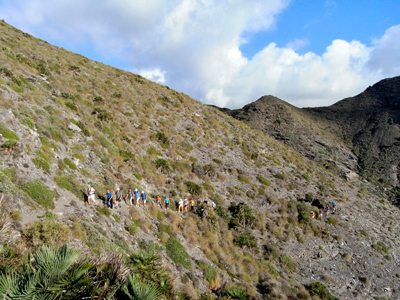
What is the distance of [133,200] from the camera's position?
1716 centimetres

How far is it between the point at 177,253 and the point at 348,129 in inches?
3014

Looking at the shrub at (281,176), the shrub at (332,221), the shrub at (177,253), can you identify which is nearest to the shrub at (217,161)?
the shrub at (281,176)

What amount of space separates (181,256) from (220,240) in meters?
5.15

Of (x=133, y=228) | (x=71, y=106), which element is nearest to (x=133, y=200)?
(x=133, y=228)

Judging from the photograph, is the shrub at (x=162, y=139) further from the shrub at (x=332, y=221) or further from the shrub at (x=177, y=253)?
the shrub at (x=332, y=221)

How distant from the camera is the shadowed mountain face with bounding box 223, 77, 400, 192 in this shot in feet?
180

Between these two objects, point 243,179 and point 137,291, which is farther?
point 243,179

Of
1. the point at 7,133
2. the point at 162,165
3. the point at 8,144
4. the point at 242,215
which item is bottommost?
the point at 242,215

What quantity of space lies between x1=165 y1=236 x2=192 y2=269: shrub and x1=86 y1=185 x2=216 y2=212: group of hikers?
11.7ft

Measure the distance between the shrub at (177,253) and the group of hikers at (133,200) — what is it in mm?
3561

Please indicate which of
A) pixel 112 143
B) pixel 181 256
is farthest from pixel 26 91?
pixel 181 256

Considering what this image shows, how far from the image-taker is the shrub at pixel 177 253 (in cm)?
1412

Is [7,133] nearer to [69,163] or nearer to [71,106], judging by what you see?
[69,163]

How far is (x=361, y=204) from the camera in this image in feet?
104
